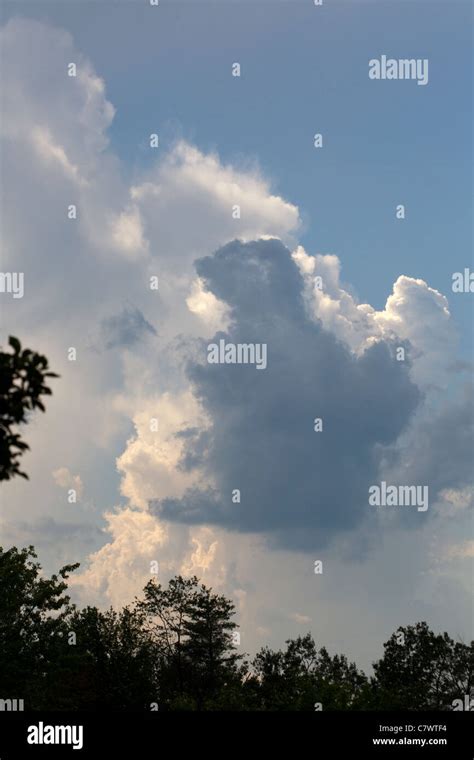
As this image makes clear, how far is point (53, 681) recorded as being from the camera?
59.5 metres

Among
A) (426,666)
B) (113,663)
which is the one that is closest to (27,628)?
(113,663)

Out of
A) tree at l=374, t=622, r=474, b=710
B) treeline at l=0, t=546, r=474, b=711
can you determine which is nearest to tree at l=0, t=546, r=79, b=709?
treeline at l=0, t=546, r=474, b=711

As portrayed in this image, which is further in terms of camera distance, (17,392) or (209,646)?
(209,646)

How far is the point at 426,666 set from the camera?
9456cm

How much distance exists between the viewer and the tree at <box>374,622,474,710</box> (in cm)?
9075

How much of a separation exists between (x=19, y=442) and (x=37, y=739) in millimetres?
19523

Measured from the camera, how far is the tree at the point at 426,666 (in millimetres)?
90750

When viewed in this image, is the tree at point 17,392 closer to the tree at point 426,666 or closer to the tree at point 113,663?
the tree at point 113,663

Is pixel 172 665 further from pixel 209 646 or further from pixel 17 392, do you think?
pixel 17 392

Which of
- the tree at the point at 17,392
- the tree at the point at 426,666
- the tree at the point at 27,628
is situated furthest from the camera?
the tree at the point at 426,666

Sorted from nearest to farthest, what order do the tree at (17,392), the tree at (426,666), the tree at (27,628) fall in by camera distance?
the tree at (17,392)
the tree at (27,628)
the tree at (426,666)

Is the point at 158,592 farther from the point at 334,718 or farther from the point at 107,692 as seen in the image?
the point at 334,718

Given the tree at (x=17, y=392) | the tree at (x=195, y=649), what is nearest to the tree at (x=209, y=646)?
Answer: the tree at (x=195, y=649)

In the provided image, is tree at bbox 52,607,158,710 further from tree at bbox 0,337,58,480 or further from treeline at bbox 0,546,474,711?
tree at bbox 0,337,58,480
